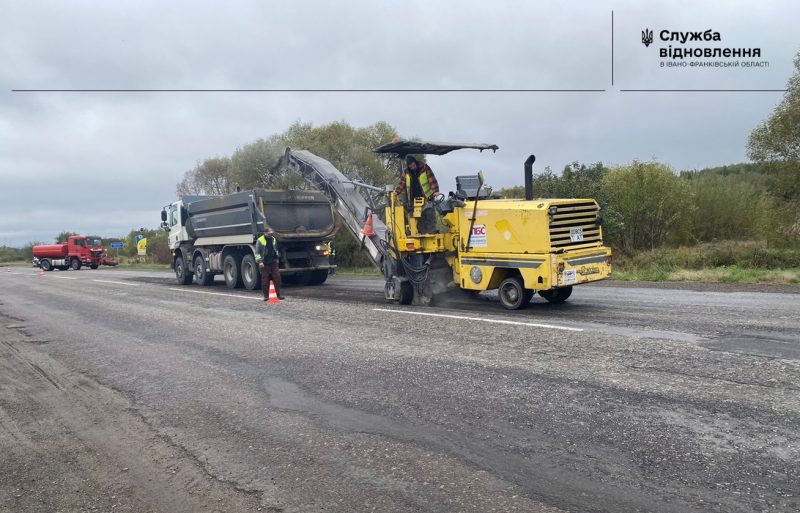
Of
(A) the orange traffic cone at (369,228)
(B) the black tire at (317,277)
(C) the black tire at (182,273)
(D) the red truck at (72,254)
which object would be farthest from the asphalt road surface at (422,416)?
(D) the red truck at (72,254)

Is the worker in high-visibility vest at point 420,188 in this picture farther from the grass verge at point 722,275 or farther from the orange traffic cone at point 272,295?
the grass verge at point 722,275

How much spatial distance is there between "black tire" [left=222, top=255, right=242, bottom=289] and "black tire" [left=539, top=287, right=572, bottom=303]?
9.76 metres

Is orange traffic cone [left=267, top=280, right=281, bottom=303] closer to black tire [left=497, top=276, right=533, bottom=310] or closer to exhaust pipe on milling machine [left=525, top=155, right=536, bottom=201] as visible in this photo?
black tire [left=497, top=276, right=533, bottom=310]

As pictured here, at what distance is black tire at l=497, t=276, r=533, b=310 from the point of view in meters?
9.71

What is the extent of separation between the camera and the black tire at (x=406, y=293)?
453 inches

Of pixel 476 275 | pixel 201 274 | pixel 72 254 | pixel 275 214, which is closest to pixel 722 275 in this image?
pixel 476 275

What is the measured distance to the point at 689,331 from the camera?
7.36 m

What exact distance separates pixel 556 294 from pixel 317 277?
28.8 feet

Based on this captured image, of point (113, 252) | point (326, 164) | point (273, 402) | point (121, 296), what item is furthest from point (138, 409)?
point (113, 252)

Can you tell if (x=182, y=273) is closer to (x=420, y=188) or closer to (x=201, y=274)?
(x=201, y=274)

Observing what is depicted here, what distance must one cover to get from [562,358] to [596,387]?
1.06 metres

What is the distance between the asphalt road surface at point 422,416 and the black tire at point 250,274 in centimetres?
715

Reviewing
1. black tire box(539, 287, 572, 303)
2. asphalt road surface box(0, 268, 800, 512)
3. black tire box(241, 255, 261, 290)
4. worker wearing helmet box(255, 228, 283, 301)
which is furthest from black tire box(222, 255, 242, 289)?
black tire box(539, 287, 572, 303)

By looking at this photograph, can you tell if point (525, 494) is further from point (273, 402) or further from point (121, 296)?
point (121, 296)
